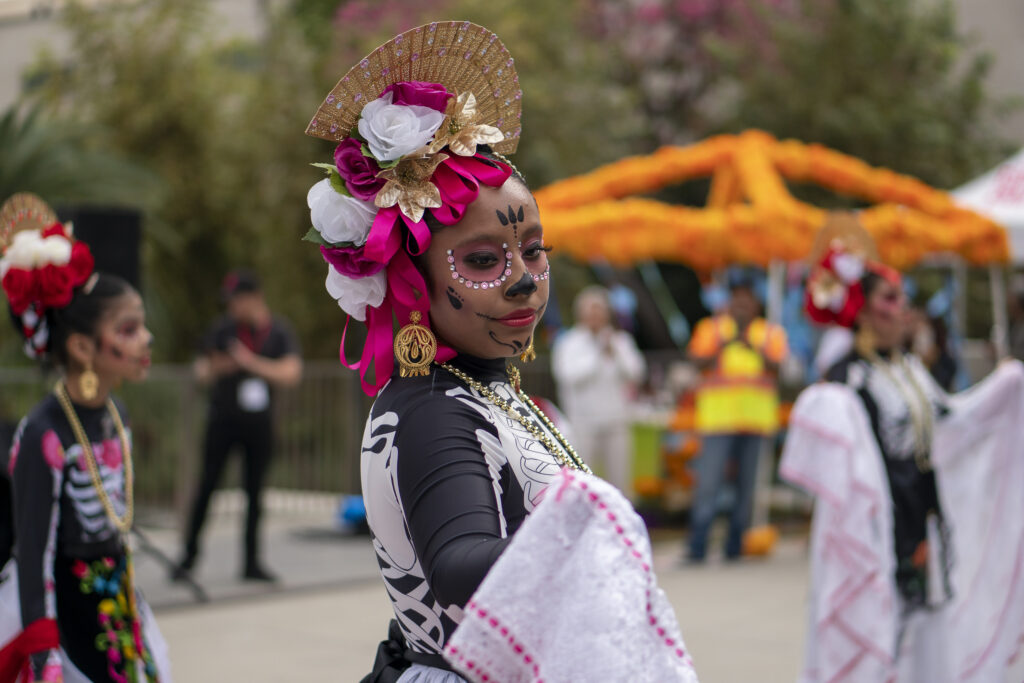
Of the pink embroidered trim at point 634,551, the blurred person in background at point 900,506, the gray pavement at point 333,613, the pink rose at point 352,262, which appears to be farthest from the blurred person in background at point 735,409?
the pink embroidered trim at point 634,551

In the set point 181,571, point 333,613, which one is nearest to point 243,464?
point 181,571

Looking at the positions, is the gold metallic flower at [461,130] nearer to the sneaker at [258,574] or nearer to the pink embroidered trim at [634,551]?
the pink embroidered trim at [634,551]

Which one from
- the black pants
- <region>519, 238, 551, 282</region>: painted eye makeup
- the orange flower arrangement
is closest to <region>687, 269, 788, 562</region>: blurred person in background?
the orange flower arrangement

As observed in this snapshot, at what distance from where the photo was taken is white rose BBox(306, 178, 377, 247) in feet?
7.45

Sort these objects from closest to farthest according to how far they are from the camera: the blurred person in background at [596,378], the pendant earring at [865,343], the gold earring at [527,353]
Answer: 1. the gold earring at [527,353]
2. the pendant earring at [865,343]
3. the blurred person in background at [596,378]

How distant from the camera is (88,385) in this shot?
13.4 feet

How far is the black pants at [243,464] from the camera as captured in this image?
8453mm

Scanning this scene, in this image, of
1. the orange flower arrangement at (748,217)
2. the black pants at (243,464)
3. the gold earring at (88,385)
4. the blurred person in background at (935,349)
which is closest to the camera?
the gold earring at (88,385)

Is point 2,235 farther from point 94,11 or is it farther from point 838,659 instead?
point 94,11

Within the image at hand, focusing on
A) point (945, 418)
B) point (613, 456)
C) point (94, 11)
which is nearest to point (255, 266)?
point (94, 11)

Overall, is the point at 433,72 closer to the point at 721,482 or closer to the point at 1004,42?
the point at 721,482

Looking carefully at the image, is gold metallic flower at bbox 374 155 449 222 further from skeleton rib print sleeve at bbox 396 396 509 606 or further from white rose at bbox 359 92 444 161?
skeleton rib print sleeve at bbox 396 396 509 606

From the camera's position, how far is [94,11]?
1591 centimetres

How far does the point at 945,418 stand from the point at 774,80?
46.2ft
